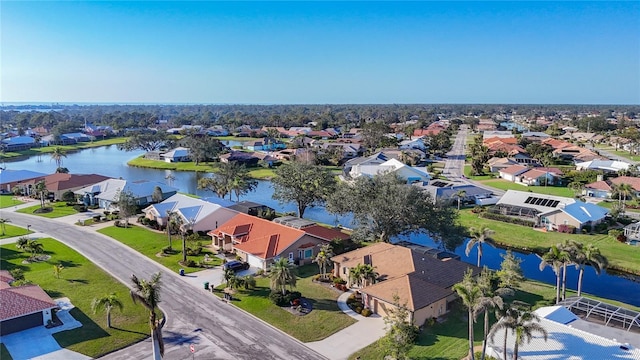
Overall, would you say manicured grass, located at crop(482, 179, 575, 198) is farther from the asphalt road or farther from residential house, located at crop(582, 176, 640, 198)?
the asphalt road

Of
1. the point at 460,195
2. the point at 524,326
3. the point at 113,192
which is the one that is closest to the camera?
the point at 524,326

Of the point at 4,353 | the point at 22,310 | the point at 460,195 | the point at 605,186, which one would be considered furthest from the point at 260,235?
the point at 605,186

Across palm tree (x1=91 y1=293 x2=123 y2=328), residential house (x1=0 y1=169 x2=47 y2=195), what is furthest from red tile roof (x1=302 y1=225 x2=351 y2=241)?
residential house (x1=0 y1=169 x2=47 y2=195)

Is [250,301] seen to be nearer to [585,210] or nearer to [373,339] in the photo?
[373,339]

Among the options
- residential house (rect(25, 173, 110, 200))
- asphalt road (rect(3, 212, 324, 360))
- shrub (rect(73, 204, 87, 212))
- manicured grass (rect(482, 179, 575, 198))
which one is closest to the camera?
asphalt road (rect(3, 212, 324, 360))

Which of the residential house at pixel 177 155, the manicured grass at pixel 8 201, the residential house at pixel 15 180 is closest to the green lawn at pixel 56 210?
the manicured grass at pixel 8 201

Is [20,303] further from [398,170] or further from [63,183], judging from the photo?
[398,170]

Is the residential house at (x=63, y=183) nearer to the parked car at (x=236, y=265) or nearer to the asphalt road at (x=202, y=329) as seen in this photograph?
the asphalt road at (x=202, y=329)

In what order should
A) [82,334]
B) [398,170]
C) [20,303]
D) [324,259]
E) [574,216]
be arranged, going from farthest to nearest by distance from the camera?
1. [398,170]
2. [574,216]
3. [324,259]
4. [20,303]
5. [82,334]
